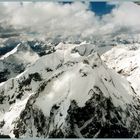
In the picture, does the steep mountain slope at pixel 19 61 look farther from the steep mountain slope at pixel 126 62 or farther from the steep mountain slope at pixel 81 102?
the steep mountain slope at pixel 126 62

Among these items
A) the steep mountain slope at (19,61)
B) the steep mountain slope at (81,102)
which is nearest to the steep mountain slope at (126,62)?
the steep mountain slope at (81,102)

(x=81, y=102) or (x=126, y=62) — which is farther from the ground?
(x=81, y=102)

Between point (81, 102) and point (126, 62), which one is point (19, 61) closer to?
point (81, 102)

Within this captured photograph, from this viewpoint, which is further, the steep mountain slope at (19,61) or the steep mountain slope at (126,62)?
the steep mountain slope at (126,62)

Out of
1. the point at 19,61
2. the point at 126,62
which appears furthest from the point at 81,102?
the point at 126,62

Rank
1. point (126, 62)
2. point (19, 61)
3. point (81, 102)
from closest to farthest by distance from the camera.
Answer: point (81, 102) < point (19, 61) < point (126, 62)

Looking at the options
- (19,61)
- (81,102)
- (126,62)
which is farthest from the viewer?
(126,62)

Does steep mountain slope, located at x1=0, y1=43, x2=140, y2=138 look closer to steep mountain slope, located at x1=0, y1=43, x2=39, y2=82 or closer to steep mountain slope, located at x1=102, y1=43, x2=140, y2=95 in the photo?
steep mountain slope, located at x1=0, y1=43, x2=39, y2=82

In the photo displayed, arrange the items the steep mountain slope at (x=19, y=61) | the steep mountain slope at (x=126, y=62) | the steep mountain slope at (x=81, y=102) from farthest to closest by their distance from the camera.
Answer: the steep mountain slope at (x=126, y=62) → the steep mountain slope at (x=81, y=102) → the steep mountain slope at (x=19, y=61)

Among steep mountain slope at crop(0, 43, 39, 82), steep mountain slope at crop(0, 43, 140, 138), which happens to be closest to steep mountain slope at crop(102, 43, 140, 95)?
steep mountain slope at crop(0, 43, 140, 138)
